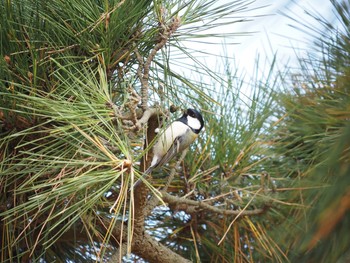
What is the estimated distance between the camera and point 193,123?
1308mm

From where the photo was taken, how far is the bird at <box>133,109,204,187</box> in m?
1.20

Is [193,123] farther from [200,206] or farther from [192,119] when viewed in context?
[200,206]

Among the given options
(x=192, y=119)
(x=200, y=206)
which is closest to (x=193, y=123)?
(x=192, y=119)

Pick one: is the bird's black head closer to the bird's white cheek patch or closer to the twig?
the bird's white cheek patch

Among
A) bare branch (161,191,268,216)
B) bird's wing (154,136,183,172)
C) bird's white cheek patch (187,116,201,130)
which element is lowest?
bare branch (161,191,268,216)

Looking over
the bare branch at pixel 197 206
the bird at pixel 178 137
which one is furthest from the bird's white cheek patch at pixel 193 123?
the bare branch at pixel 197 206

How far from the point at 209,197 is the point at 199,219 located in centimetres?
6

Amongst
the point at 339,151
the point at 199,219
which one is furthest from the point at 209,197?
the point at 339,151

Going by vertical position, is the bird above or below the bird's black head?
below

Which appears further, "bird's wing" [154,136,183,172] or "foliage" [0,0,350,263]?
"bird's wing" [154,136,183,172]

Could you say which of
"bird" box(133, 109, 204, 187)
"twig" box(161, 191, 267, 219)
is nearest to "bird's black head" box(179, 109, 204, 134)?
"bird" box(133, 109, 204, 187)

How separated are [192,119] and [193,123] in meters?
0.02

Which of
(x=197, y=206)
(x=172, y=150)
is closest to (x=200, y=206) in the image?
(x=197, y=206)

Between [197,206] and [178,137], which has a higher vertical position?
[178,137]
